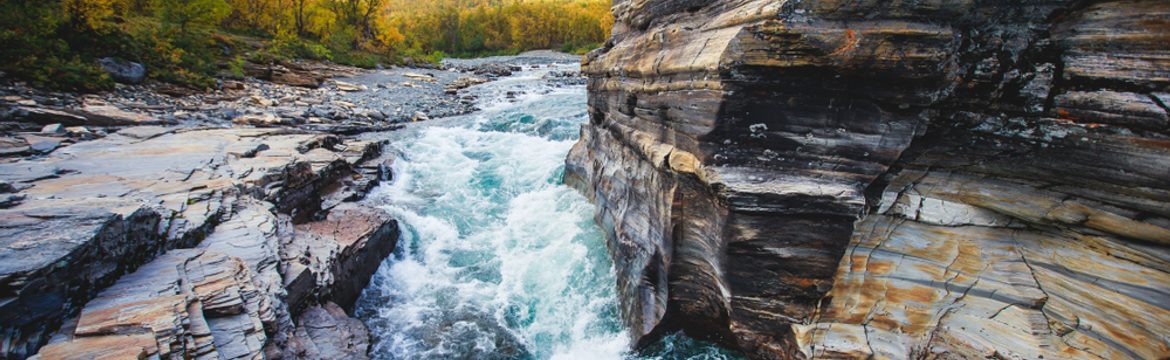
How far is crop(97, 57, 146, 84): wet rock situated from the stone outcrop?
745 centimetres

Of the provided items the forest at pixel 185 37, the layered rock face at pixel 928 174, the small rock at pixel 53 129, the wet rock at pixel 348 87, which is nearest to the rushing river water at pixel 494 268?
the layered rock face at pixel 928 174

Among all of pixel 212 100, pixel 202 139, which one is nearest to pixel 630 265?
pixel 202 139

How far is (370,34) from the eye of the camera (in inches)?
1909

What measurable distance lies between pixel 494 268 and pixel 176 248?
507cm

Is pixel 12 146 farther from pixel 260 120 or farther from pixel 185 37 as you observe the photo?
pixel 185 37

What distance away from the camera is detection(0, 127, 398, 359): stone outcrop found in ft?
14.2

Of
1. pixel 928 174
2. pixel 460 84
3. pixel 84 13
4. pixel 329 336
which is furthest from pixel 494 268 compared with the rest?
pixel 460 84

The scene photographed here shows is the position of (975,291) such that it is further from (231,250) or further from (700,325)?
(231,250)

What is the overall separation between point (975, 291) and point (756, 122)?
10.2 ft

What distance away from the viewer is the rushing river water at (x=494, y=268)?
7570 millimetres

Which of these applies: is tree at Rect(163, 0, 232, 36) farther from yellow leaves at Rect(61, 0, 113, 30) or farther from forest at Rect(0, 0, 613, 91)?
yellow leaves at Rect(61, 0, 113, 30)

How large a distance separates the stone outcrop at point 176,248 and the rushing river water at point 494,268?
2.81 feet

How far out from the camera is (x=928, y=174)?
5523mm

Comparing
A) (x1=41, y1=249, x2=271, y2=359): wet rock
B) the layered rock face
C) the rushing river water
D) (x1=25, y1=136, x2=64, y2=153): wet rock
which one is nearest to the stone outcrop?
(x1=41, y1=249, x2=271, y2=359): wet rock
